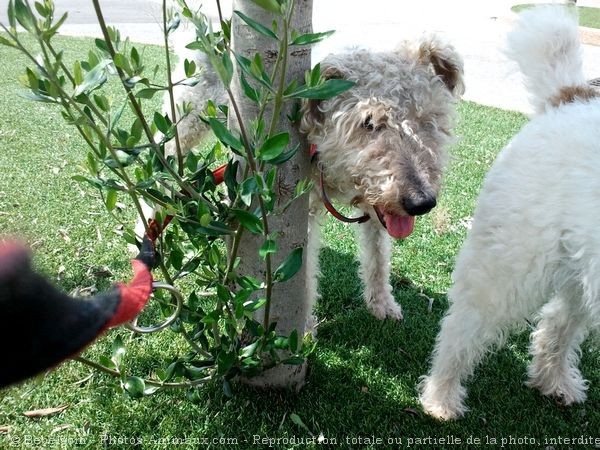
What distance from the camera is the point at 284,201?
2.08 metres

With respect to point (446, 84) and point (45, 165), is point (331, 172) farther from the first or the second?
point (45, 165)

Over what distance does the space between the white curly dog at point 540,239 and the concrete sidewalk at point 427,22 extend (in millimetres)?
4070

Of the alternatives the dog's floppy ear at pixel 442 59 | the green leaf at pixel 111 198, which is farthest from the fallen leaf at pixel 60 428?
the dog's floppy ear at pixel 442 59

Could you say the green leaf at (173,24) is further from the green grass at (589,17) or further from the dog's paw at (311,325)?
the green grass at (589,17)

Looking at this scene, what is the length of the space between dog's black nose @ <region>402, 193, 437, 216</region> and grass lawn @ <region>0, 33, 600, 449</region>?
0.81 metres

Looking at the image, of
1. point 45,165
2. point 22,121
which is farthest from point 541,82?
point 22,121

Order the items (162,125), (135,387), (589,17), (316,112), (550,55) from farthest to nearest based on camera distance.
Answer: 1. (589,17)
2. (550,55)
3. (316,112)
4. (135,387)
5. (162,125)

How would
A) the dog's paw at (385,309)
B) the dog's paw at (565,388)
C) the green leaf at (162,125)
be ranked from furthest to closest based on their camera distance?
the dog's paw at (385,309), the dog's paw at (565,388), the green leaf at (162,125)

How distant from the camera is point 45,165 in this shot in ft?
15.9

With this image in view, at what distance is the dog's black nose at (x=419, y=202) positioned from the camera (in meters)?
1.98

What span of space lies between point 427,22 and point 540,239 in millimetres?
14135

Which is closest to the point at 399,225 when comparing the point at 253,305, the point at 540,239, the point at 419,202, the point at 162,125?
the point at 419,202

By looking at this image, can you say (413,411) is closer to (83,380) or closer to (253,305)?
(253,305)

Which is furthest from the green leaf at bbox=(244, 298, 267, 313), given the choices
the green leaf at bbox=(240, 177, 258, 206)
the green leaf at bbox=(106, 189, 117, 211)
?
the green leaf at bbox=(106, 189, 117, 211)
